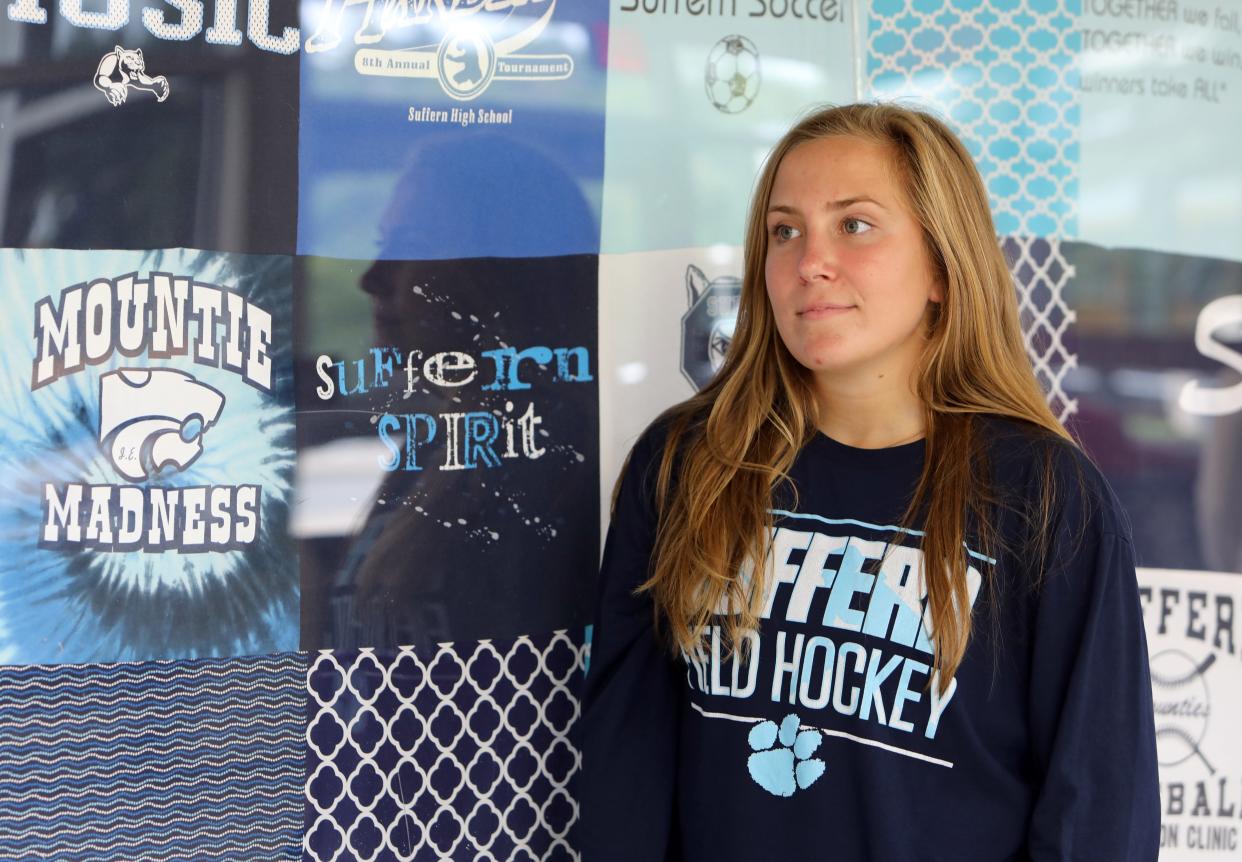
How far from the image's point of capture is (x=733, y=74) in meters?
1.65

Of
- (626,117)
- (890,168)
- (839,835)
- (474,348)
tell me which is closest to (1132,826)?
(839,835)

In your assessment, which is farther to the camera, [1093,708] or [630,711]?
[630,711]

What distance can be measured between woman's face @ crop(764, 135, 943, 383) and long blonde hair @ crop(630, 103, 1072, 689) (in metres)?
0.02

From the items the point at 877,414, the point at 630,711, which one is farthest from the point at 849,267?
the point at 630,711

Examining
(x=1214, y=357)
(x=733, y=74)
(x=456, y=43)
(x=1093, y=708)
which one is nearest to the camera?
(x=1093, y=708)

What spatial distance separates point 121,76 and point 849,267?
0.92 metres

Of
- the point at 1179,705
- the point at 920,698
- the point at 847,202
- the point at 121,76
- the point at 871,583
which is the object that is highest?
the point at 121,76

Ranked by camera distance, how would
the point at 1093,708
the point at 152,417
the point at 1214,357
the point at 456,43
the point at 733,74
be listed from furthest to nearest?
the point at 1214,357, the point at 733,74, the point at 456,43, the point at 152,417, the point at 1093,708

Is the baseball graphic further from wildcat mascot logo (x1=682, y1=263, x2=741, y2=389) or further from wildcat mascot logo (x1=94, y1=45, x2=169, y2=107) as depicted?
wildcat mascot logo (x1=94, y1=45, x2=169, y2=107)

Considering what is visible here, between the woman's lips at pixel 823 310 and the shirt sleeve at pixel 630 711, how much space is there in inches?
10.7

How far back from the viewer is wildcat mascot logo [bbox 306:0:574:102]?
4.91ft

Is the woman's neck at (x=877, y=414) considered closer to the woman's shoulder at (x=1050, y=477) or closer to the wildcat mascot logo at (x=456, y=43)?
the woman's shoulder at (x=1050, y=477)

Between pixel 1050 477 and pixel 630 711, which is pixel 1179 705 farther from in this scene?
pixel 630 711

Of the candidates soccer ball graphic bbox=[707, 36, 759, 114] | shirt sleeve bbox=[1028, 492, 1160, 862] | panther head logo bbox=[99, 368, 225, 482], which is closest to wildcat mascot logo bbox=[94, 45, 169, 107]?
panther head logo bbox=[99, 368, 225, 482]
